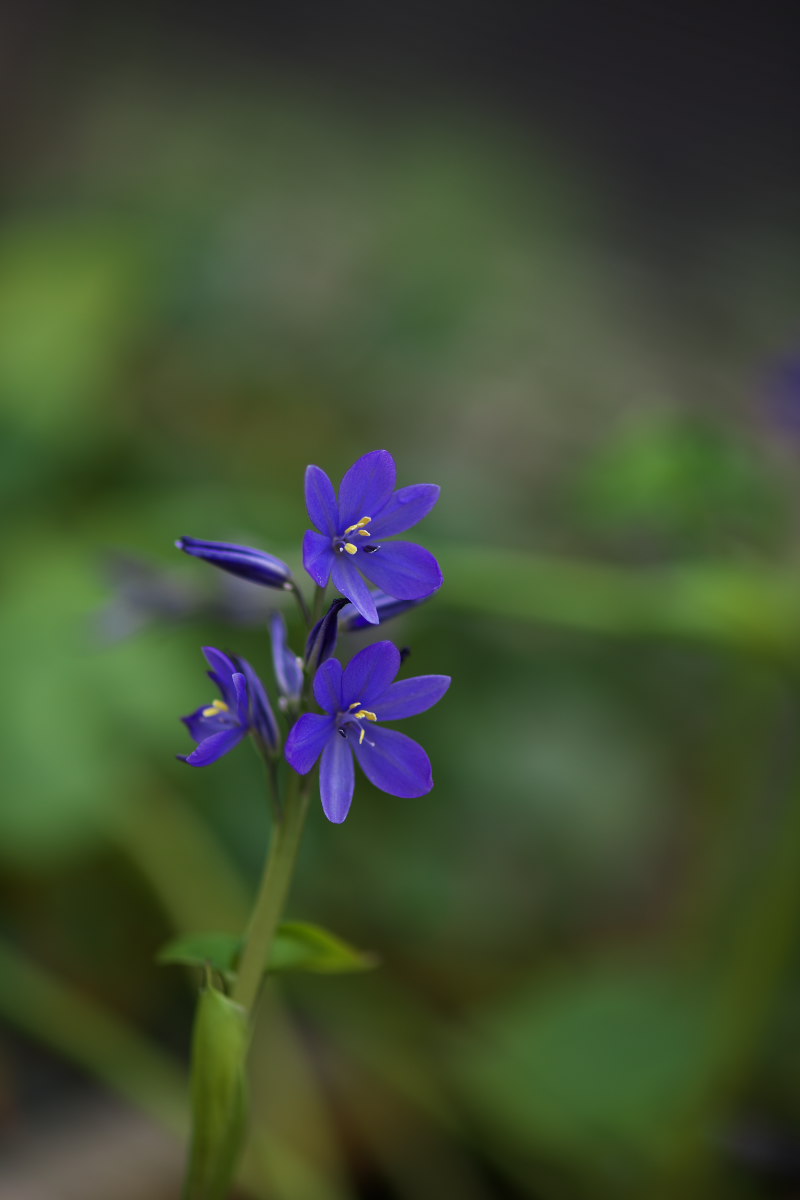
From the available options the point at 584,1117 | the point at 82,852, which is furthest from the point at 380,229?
the point at 584,1117

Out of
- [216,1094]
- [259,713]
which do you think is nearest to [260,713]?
[259,713]

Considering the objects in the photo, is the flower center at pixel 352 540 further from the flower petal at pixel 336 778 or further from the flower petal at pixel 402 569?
the flower petal at pixel 336 778

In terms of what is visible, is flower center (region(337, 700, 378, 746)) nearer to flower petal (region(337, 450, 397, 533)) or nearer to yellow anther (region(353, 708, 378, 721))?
yellow anther (region(353, 708, 378, 721))

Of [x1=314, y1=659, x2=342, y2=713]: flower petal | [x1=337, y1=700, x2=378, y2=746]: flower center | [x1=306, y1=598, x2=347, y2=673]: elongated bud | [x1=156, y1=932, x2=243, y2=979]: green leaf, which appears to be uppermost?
[x1=306, y1=598, x2=347, y2=673]: elongated bud

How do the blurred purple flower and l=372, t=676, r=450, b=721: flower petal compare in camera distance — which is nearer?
l=372, t=676, r=450, b=721: flower petal

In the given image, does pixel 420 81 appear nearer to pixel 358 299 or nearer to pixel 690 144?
pixel 690 144

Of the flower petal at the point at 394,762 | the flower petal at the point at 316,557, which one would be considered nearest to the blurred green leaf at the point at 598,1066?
the flower petal at the point at 394,762

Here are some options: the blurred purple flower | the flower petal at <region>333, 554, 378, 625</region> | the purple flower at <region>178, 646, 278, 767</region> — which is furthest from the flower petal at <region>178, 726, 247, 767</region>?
the blurred purple flower
